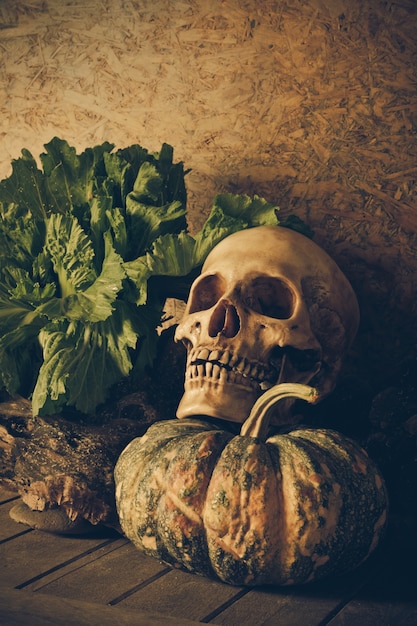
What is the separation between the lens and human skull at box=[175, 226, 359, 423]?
2.13 m

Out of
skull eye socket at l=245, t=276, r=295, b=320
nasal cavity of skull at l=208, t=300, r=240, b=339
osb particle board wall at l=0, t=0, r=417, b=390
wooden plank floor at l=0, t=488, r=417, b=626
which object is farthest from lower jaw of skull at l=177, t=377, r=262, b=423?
osb particle board wall at l=0, t=0, r=417, b=390

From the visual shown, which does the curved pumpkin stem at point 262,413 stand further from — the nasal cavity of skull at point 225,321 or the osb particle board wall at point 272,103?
the osb particle board wall at point 272,103

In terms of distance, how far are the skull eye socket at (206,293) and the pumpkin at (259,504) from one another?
50 cm

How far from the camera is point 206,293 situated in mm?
2352

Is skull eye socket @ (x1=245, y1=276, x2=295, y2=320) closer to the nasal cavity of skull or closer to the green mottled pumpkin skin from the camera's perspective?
the nasal cavity of skull

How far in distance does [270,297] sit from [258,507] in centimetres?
76

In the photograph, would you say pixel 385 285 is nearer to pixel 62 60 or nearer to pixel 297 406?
pixel 297 406

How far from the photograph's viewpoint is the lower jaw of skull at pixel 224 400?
6.95 ft

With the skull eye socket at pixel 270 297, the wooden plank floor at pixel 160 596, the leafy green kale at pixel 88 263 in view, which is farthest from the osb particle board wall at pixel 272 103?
the wooden plank floor at pixel 160 596

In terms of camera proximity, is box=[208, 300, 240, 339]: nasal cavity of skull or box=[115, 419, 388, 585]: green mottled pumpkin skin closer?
box=[115, 419, 388, 585]: green mottled pumpkin skin

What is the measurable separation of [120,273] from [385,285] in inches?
38.8

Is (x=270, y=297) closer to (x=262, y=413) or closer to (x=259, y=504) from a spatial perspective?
(x=262, y=413)

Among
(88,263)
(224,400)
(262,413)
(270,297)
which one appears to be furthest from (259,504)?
(88,263)

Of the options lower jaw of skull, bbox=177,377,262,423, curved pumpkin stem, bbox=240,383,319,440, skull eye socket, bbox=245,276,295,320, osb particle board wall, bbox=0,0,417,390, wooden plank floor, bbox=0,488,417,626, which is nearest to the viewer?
wooden plank floor, bbox=0,488,417,626
